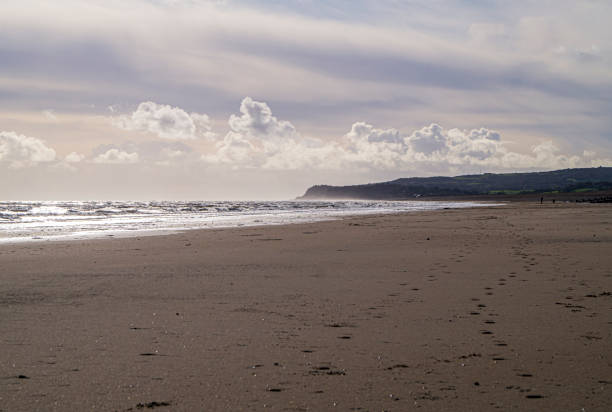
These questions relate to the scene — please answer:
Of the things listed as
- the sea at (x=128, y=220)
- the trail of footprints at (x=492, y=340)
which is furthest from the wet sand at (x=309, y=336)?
the sea at (x=128, y=220)

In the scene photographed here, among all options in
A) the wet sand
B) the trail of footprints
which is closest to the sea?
the wet sand

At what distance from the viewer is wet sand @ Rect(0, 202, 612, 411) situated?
177 inches

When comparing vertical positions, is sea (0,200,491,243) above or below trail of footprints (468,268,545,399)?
above

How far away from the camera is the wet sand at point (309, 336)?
4508 millimetres

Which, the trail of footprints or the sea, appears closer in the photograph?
the trail of footprints

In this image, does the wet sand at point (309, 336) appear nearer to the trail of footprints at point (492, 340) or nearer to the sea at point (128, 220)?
the trail of footprints at point (492, 340)

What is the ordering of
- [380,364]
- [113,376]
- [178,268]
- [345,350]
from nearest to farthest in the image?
[113,376]
[380,364]
[345,350]
[178,268]

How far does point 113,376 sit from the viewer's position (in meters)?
4.95

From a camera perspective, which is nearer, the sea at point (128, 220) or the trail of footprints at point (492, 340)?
the trail of footprints at point (492, 340)

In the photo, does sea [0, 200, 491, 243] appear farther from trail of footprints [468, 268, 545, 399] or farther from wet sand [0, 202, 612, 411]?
trail of footprints [468, 268, 545, 399]

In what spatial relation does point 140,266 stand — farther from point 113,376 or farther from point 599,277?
point 599,277

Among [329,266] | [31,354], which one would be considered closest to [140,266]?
[329,266]

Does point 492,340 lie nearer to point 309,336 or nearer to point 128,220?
point 309,336

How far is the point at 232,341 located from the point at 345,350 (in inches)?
57.2
